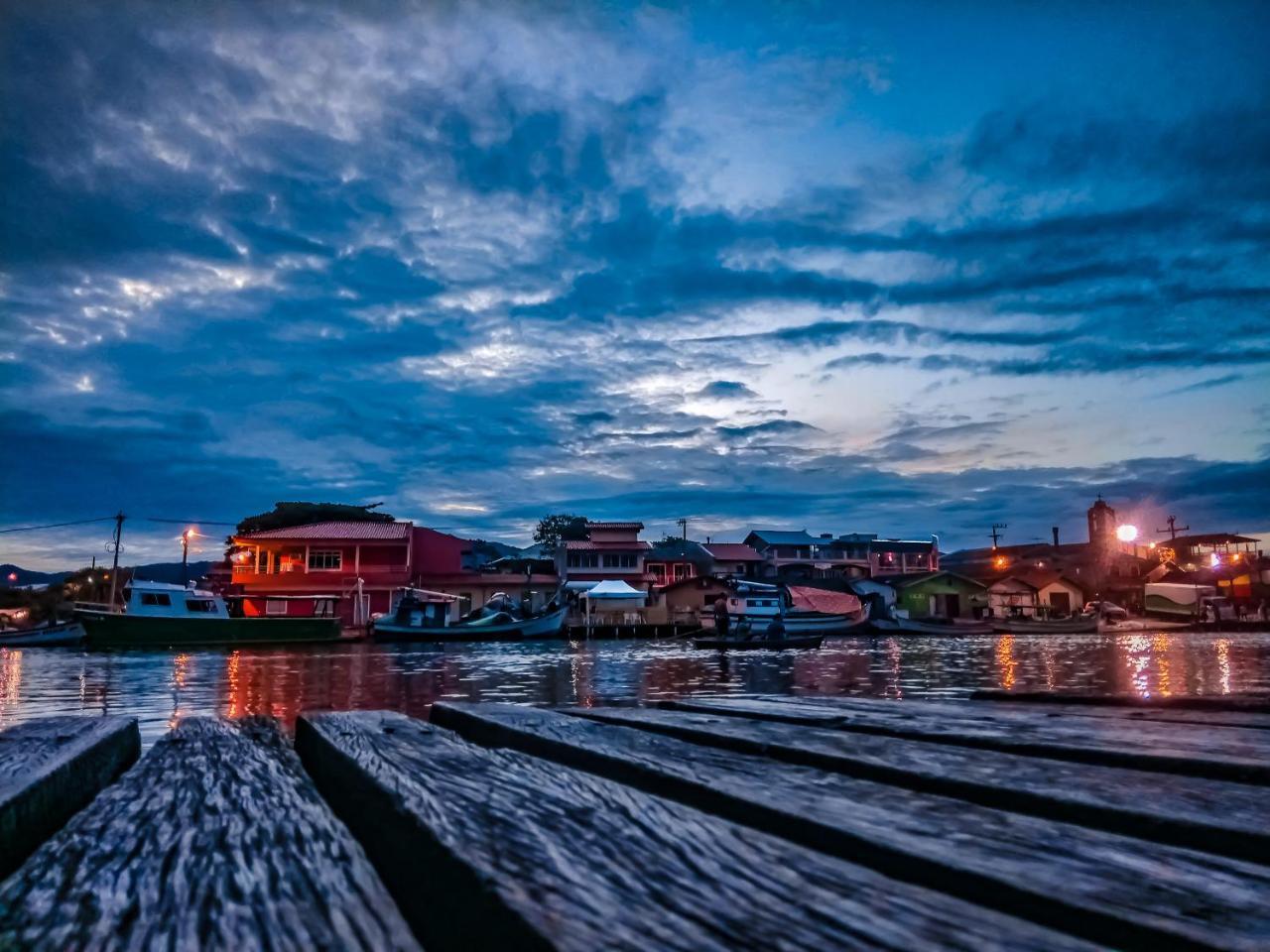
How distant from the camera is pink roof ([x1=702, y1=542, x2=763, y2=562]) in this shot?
69188 mm

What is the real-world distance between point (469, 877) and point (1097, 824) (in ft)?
2.49

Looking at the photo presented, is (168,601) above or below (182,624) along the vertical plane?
above

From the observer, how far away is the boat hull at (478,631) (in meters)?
39.8

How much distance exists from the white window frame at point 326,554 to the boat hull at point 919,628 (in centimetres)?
3158

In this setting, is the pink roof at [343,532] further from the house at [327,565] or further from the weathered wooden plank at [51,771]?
the weathered wooden plank at [51,771]

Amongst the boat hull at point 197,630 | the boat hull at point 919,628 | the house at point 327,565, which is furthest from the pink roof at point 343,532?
the boat hull at point 919,628

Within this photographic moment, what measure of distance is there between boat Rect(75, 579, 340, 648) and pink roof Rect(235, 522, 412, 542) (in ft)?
29.7

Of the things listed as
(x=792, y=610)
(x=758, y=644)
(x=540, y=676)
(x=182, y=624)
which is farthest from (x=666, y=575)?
(x=540, y=676)

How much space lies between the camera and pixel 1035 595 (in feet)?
217

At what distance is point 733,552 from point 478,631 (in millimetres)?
33773

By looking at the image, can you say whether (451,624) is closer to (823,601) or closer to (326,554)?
(326,554)

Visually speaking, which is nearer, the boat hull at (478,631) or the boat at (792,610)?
the boat hull at (478,631)

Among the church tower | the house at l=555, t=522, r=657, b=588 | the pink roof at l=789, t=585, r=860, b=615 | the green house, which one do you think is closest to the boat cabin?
the house at l=555, t=522, r=657, b=588

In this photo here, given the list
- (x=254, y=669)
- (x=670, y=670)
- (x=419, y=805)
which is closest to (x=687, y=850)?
(x=419, y=805)
